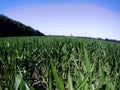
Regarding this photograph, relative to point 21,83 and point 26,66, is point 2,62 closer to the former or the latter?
point 26,66

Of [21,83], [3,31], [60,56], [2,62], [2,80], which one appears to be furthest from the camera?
[3,31]

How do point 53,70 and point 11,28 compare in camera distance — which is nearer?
point 53,70

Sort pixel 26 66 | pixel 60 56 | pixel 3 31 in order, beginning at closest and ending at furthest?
pixel 26 66 < pixel 60 56 < pixel 3 31

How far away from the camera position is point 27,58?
7.98 ft

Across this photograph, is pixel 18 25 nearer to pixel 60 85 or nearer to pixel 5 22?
pixel 5 22

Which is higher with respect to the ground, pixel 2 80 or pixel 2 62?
pixel 2 62

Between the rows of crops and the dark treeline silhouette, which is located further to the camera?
the dark treeline silhouette

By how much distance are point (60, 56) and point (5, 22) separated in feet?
111

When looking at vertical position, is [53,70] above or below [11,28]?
below

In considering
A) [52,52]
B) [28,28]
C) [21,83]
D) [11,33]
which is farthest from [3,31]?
[21,83]

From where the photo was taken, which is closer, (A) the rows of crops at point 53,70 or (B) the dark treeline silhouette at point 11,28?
(A) the rows of crops at point 53,70

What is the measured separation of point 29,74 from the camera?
7.06 feet

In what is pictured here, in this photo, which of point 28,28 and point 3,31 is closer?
point 3,31

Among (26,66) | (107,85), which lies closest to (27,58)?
(26,66)
